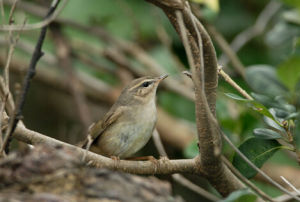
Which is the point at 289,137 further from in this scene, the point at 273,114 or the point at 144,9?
the point at 144,9

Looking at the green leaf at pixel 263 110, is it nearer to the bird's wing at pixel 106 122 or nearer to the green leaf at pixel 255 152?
the green leaf at pixel 255 152

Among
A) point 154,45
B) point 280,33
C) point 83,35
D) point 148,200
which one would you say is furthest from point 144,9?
point 148,200

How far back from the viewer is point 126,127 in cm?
445

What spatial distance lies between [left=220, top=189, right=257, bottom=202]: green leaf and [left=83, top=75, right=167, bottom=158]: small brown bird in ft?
5.66

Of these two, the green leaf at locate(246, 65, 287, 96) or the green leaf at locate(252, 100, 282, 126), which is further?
the green leaf at locate(246, 65, 287, 96)

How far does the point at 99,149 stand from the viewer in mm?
4582

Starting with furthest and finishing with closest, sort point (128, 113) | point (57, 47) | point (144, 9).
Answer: point (144, 9), point (57, 47), point (128, 113)

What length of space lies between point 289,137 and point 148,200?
43.0 inches

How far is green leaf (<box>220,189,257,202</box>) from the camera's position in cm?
248

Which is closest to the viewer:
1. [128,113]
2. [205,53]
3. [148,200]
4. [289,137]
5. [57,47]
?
[148,200]

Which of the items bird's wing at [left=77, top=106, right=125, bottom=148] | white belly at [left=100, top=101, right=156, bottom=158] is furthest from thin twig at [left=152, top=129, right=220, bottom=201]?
bird's wing at [left=77, top=106, right=125, bottom=148]

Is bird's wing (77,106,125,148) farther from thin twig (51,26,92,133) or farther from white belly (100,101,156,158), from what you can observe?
thin twig (51,26,92,133)

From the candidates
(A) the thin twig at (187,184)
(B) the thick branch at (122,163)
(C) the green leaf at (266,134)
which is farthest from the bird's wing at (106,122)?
(C) the green leaf at (266,134)

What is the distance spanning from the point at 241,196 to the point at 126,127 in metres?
1.96
